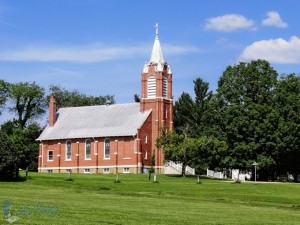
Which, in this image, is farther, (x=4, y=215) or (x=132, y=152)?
(x=132, y=152)

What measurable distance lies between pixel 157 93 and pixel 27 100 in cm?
2987

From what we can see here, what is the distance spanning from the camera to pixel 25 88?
99.0 metres

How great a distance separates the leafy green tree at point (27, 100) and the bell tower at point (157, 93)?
2621 cm

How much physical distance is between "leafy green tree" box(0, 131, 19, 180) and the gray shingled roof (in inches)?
1074

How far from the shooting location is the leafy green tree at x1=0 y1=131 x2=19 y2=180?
49.4 metres

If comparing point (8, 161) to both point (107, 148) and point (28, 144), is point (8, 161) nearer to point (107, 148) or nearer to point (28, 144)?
point (107, 148)

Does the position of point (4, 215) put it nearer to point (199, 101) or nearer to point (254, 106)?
point (254, 106)

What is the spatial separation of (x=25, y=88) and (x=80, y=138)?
69.4 ft

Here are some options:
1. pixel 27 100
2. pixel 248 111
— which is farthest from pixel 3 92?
pixel 248 111

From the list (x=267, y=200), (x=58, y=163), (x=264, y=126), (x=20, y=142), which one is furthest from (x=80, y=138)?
(x=267, y=200)

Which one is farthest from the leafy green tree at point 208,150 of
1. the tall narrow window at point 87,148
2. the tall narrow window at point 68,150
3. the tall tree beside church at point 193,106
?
the tall tree beside church at point 193,106

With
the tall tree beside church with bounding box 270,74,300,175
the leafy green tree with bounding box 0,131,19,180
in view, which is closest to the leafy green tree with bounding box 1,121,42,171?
the leafy green tree with bounding box 0,131,19,180

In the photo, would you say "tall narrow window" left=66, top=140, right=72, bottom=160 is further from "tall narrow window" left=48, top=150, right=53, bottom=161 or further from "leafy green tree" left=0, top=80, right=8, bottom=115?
"leafy green tree" left=0, top=80, right=8, bottom=115

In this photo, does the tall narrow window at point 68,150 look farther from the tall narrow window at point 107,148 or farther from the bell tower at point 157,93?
the bell tower at point 157,93
